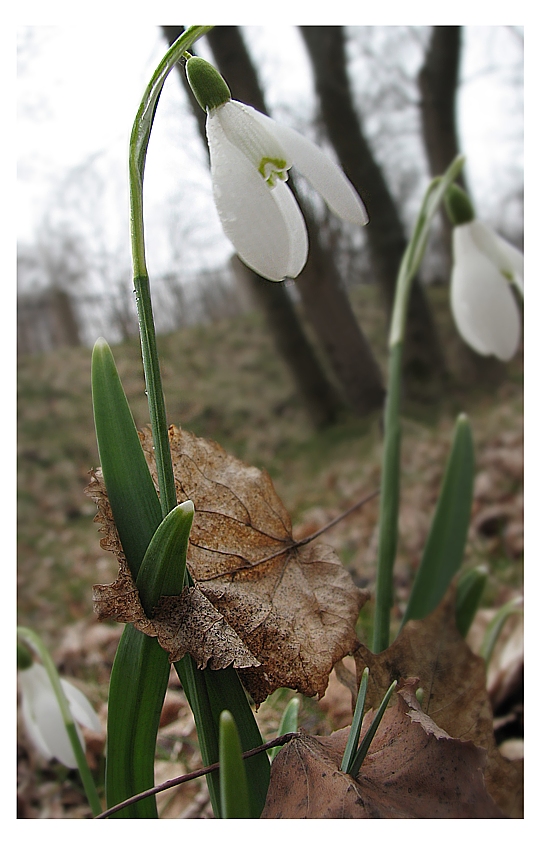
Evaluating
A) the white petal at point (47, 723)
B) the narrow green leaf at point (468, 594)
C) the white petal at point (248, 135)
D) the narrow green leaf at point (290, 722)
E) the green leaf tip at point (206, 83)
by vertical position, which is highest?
the green leaf tip at point (206, 83)

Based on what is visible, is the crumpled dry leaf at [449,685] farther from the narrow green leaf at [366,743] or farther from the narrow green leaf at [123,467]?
the narrow green leaf at [123,467]

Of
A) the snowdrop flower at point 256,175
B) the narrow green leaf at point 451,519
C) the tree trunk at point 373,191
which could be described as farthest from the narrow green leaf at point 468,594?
the tree trunk at point 373,191

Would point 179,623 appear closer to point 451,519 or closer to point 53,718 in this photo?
point 53,718

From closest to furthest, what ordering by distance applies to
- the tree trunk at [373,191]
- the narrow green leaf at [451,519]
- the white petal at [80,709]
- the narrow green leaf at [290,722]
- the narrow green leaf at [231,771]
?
1. the narrow green leaf at [231,771]
2. the narrow green leaf at [290,722]
3. the white petal at [80,709]
4. the narrow green leaf at [451,519]
5. the tree trunk at [373,191]

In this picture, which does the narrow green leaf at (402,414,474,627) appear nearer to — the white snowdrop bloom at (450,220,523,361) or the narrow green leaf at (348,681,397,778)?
the white snowdrop bloom at (450,220,523,361)

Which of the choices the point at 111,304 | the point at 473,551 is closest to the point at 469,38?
the point at 111,304

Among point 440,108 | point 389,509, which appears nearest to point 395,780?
point 389,509
